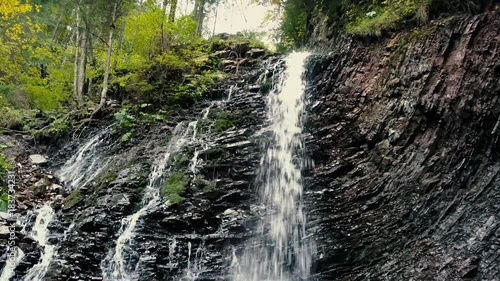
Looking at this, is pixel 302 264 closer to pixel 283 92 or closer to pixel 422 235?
pixel 422 235

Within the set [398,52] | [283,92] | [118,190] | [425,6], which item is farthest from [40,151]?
[425,6]

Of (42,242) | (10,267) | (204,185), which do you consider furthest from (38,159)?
(204,185)

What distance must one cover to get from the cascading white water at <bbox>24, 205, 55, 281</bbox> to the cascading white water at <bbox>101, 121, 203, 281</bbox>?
109 centimetres

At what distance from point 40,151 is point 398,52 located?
12.0m

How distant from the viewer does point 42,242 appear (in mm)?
7895

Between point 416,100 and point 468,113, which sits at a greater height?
point 416,100

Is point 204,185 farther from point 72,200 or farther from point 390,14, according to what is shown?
point 390,14

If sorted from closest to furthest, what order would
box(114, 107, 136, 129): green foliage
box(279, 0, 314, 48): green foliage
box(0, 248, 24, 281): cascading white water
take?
box(0, 248, 24, 281): cascading white water, box(114, 107, 136, 129): green foliage, box(279, 0, 314, 48): green foliage

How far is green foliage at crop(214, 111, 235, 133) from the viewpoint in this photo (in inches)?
445

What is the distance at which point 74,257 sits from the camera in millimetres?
7562

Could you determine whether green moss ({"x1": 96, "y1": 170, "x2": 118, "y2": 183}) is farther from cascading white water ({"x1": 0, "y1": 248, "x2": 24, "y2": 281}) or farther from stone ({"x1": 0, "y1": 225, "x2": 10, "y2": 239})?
cascading white water ({"x1": 0, "y1": 248, "x2": 24, "y2": 281})

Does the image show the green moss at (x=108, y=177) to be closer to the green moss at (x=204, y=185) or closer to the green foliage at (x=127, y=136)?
the green foliage at (x=127, y=136)

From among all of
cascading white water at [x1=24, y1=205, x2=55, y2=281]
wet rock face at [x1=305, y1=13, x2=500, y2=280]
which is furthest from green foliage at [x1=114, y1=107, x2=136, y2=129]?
wet rock face at [x1=305, y1=13, x2=500, y2=280]

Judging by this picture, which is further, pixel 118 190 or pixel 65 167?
pixel 65 167
